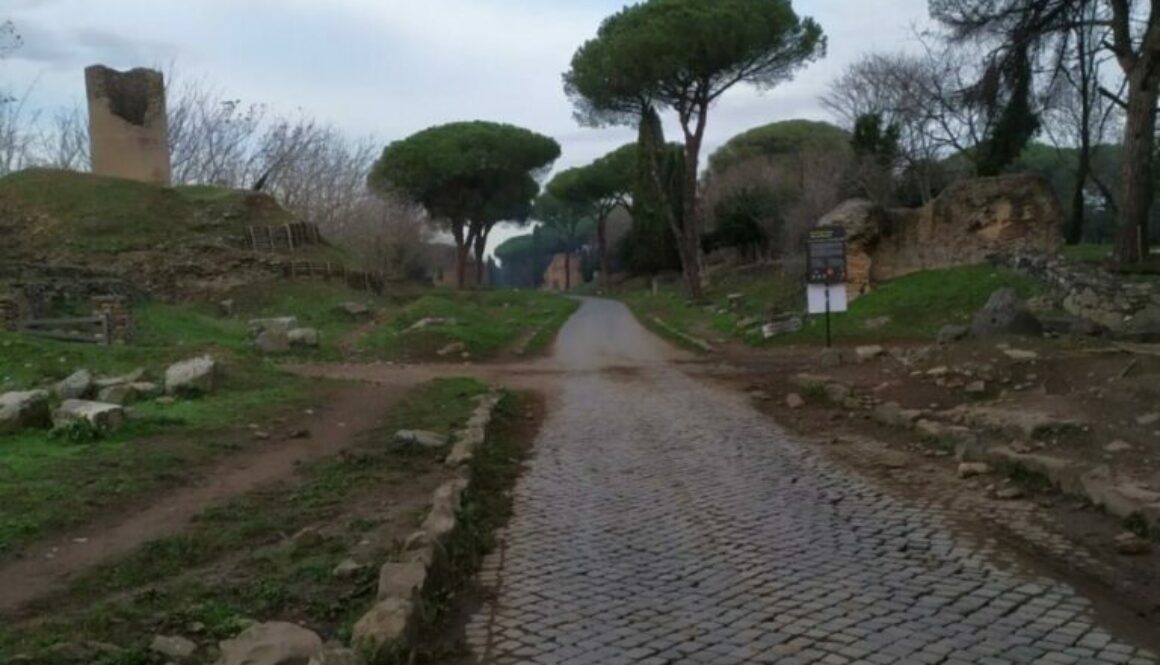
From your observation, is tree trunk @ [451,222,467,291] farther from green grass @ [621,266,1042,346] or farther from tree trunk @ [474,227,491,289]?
green grass @ [621,266,1042,346]

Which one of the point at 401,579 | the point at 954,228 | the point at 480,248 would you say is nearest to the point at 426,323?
the point at 954,228

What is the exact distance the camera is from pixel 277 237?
30047mm

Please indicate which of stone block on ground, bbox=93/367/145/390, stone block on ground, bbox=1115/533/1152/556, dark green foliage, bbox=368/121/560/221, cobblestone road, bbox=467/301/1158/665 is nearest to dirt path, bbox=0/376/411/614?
cobblestone road, bbox=467/301/1158/665

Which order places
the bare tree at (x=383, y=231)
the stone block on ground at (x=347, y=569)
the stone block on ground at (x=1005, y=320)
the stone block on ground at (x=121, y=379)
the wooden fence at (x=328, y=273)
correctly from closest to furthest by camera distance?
the stone block on ground at (x=347, y=569)
the stone block on ground at (x=121, y=379)
the stone block on ground at (x=1005, y=320)
the wooden fence at (x=328, y=273)
the bare tree at (x=383, y=231)

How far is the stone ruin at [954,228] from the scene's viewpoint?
2217 cm

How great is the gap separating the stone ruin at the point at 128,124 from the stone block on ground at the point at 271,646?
28.8 m

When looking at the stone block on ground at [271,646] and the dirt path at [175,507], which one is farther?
the dirt path at [175,507]

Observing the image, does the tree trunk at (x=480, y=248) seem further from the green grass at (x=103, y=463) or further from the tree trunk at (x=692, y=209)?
the green grass at (x=103, y=463)

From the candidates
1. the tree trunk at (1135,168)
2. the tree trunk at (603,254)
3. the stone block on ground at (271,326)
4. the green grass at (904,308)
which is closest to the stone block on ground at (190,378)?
the stone block on ground at (271,326)

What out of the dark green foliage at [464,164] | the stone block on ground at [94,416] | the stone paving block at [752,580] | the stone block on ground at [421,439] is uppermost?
the dark green foliage at [464,164]

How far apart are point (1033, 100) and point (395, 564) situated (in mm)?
21262

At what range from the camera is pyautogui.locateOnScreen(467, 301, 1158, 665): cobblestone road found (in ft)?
15.1

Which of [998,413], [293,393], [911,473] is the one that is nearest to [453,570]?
[911,473]

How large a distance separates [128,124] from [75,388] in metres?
22.1
